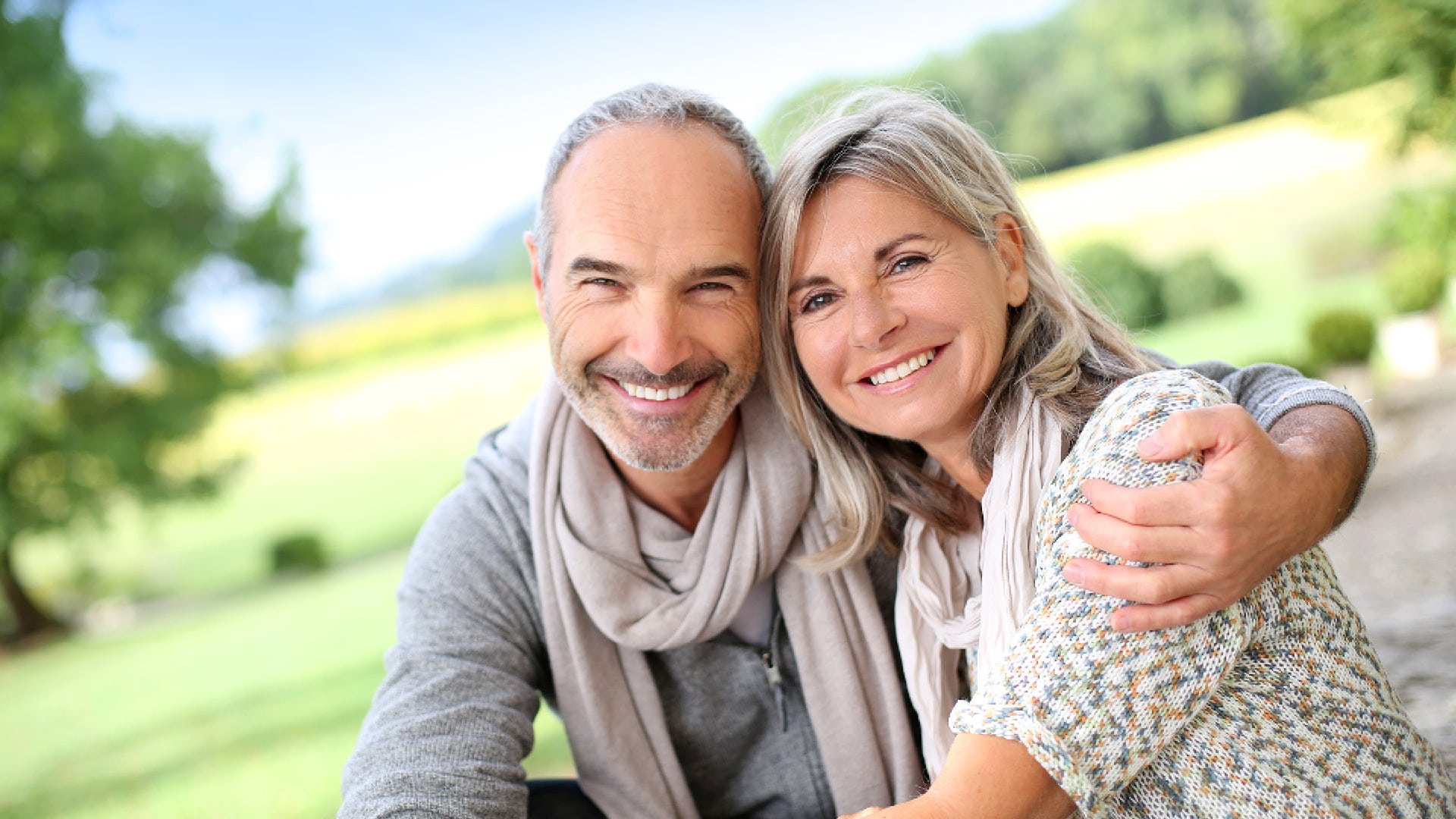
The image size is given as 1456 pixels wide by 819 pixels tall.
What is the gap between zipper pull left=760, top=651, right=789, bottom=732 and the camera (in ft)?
7.68

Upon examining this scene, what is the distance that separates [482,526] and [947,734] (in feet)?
3.56

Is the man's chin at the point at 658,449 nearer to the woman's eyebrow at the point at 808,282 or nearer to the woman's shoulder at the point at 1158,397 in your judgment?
the woman's eyebrow at the point at 808,282

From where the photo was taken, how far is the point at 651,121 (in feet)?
7.14

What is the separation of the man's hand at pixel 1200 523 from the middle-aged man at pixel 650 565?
0.47m

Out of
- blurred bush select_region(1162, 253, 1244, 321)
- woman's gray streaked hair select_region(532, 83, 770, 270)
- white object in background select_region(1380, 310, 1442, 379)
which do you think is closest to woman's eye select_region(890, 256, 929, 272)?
woman's gray streaked hair select_region(532, 83, 770, 270)

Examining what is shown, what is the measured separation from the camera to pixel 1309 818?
1453mm

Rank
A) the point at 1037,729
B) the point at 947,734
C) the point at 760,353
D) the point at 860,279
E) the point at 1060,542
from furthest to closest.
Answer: the point at 760,353 → the point at 947,734 → the point at 860,279 → the point at 1060,542 → the point at 1037,729

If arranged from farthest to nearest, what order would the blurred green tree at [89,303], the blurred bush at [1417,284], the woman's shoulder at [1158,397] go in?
1. the blurred green tree at [89,303]
2. the blurred bush at [1417,284]
3. the woman's shoulder at [1158,397]

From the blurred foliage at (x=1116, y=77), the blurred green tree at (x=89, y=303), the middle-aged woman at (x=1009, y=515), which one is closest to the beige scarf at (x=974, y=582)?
the middle-aged woman at (x=1009, y=515)

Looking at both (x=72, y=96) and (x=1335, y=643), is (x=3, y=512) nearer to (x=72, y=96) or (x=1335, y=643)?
(x=72, y=96)

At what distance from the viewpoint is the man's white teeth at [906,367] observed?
6.30 feet

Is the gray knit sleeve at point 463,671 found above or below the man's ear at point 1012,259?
below

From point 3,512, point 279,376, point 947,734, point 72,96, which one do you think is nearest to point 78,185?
point 72,96

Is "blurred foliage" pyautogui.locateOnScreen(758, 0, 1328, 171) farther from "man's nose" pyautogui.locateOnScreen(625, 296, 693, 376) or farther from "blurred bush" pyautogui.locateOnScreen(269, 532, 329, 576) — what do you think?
"man's nose" pyautogui.locateOnScreen(625, 296, 693, 376)
